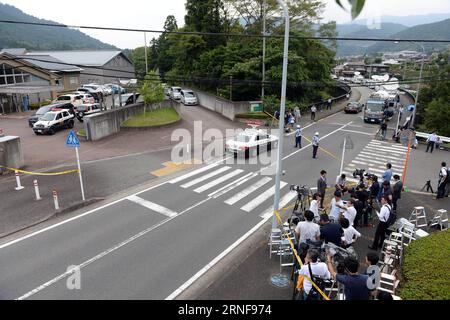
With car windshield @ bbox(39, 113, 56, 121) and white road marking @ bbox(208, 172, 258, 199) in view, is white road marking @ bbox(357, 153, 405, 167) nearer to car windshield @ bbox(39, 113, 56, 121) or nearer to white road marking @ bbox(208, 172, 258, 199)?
white road marking @ bbox(208, 172, 258, 199)

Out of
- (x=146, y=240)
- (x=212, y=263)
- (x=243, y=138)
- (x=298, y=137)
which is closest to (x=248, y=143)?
(x=243, y=138)

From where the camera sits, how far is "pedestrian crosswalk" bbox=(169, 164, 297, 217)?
45.4 ft

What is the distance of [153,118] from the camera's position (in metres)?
28.2

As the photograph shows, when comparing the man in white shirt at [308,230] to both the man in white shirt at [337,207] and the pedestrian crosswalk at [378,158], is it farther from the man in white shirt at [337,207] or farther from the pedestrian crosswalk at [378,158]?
the pedestrian crosswalk at [378,158]

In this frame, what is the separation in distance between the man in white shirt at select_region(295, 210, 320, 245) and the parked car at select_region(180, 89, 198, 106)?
33811mm

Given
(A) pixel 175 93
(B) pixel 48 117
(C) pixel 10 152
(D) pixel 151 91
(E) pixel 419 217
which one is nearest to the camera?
(E) pixel 419 217

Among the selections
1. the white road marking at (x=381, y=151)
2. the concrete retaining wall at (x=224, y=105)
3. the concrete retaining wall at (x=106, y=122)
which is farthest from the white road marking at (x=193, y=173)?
the concrete retaining wall at (x=224, y=105)

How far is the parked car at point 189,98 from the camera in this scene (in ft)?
134

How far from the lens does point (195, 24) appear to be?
44500 millimetres

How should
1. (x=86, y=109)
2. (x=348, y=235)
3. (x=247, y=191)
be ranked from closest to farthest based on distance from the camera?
(x=348, y=235)
(x=247, y=191)
(x=86, y=109)

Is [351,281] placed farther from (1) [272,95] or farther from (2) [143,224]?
(1) [272,95]

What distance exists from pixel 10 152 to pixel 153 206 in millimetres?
9219

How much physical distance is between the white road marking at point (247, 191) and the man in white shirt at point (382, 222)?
5757 mm

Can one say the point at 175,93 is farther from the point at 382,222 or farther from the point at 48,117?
the point at 382,222
